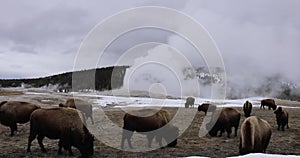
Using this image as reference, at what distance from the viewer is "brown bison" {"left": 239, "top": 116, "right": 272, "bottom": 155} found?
10445mm

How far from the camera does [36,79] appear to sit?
13312cm

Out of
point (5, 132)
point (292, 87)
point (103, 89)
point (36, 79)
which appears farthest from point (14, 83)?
point (5, 132)

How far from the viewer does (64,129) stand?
40.3ft

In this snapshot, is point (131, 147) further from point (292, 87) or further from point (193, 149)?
point (292, 87)

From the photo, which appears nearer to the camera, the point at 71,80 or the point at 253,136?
the point at 253,136

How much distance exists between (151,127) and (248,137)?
5.19 metres

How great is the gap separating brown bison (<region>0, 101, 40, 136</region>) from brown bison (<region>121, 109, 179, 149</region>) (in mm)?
5214

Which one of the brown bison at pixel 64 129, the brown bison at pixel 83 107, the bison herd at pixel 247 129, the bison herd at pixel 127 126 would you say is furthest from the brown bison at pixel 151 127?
the brown bison at pixel 83 107

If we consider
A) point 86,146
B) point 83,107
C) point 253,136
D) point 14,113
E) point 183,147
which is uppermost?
A: point 83,107

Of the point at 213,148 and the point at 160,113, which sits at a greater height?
the point at 160,113

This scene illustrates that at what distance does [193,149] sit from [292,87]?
103629 millimetres

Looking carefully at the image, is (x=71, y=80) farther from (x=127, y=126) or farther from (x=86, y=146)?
(x=86, y=146)

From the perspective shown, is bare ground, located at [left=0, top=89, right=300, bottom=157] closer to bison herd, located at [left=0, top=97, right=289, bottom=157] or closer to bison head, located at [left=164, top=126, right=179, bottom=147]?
bison head, located at [left=164, top=126, right=179, bottom=147]

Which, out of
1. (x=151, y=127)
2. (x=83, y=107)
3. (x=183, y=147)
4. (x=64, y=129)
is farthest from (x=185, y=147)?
(x=83, y=107)
